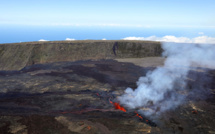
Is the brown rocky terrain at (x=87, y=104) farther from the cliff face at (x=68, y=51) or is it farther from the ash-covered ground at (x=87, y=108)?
the cliff face at (x=68, y=51)

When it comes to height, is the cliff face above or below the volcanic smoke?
above

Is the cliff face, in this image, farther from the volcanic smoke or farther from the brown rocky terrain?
the volcanic smoke

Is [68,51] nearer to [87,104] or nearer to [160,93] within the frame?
[87,104]

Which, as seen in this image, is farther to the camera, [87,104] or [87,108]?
[87,104]

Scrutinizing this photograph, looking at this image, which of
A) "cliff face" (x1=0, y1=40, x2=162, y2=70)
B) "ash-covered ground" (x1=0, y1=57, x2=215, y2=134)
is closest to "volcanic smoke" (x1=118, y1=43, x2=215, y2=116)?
"ash-covered ground" (x1=0, y1=57, x2=215, y2=134)

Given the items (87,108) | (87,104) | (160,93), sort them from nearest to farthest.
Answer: (87,108) < (87,104) < (160,93)

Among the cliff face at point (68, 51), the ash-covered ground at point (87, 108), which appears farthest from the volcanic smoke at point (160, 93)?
the cliff face at point (68, 51)

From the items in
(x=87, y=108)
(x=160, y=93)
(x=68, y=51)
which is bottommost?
(x=87, y=108)

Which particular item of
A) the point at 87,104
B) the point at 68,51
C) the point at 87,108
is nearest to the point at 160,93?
the point at 87,104
